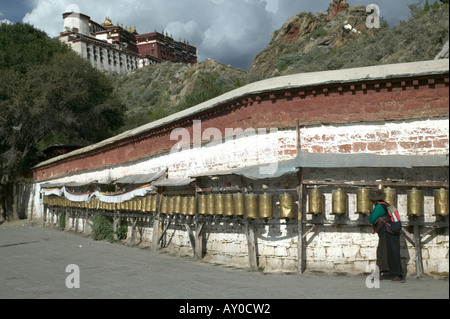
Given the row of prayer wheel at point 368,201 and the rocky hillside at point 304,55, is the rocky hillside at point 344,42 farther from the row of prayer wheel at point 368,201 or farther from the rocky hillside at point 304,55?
the row of prayer wheel at point 368,201

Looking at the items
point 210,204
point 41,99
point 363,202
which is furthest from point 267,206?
point 41,99

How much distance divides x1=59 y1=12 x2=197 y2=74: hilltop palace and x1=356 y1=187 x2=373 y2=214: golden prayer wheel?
289 feet

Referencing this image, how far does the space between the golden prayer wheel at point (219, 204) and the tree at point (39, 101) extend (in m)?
20.7

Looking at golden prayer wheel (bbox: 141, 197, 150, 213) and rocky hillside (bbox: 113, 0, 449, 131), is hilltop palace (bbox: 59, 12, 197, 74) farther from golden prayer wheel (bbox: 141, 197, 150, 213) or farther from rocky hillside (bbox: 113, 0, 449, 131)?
golden prayer wheel (bbox: 141, 197, 150, 213)

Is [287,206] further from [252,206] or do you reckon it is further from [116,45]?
[116,45]

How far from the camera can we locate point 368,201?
29.8ft

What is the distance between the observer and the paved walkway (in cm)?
767

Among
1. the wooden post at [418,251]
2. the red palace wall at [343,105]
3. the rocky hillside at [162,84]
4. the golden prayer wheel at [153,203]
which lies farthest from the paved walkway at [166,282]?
the rocky hillside at [162,84]

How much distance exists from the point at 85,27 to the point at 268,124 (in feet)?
329

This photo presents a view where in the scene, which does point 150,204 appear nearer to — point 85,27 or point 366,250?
point 366,250

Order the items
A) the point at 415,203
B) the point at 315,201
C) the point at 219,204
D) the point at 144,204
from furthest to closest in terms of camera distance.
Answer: the point at 144,204 < the point at 219,204 < the point at 315,201 < the point at 415,203

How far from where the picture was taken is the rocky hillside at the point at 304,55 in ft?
88.3

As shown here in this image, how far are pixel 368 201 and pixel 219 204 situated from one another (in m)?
3.51
